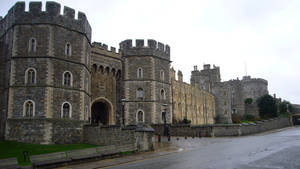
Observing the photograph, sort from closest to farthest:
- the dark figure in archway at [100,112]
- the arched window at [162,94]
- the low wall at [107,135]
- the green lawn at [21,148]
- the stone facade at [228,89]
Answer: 1. the green lawn at [21,148]
2. the low wall at [107,135]
3. the dark figure in archway at [100,112]
4. the arched window at [162,94]
5. the stone facade at [228,89]

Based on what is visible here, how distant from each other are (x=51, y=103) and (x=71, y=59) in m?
4.29

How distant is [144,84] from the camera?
29.8 m

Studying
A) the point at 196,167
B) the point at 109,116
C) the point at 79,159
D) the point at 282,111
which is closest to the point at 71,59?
the point at 109,116

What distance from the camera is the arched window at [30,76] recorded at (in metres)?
20.6

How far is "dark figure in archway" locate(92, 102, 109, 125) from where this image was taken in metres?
29.2

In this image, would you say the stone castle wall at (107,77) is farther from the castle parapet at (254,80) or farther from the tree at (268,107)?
the castle parapet at (254,80)

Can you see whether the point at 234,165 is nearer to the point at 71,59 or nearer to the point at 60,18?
the point at 71,59

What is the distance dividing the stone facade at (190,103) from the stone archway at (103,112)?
49.6 ft

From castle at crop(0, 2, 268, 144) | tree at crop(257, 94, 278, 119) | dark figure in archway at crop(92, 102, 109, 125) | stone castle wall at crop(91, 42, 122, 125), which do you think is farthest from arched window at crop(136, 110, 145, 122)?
tree at crop(257, 94, 278, 119)

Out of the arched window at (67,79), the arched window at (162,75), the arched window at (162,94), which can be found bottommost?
the arched window at (162,94)

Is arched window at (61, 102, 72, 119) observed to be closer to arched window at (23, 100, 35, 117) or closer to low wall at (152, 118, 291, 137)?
arched window at (23, 100, 35, 117)

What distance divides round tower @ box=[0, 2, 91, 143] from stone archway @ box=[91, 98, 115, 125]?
18.3ft

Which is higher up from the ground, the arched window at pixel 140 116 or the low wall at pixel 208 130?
the arched window at pixel 140 116

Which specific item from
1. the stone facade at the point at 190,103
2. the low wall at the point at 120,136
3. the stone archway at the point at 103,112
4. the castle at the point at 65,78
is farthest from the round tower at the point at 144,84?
the stone facade at the point at 190,103
